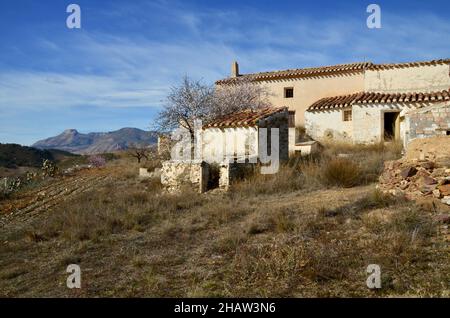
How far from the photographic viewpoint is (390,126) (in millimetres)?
18844

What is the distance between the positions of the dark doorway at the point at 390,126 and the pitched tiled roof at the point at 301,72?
309cm

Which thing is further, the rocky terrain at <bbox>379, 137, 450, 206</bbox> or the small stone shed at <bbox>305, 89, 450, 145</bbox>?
the small stone shed at <bbox>305, 89, 450, 145</bbox>

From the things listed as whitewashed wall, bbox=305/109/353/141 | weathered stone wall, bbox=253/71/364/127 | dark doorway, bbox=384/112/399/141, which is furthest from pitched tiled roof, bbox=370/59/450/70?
whitewashed wall, bbox=305/109/353/141

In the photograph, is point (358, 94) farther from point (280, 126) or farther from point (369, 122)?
point (280, 126)

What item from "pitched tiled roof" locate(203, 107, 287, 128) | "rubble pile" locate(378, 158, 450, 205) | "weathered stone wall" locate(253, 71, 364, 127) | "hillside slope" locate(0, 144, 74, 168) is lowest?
"rubble pile" locate(378, 158, 450, 205)

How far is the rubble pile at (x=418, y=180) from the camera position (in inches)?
273

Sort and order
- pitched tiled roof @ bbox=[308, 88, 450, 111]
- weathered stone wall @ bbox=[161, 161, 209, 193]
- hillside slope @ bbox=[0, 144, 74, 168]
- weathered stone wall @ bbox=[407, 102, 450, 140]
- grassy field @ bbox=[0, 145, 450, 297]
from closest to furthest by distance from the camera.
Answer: grassy field @ bbox=[0, 145, 450, 297]
weathered stone wall @ bbox=[407, 102, 450, 140]
weathered stone wall @ bbox=[161, 161, 209, 193]
pitched tiled roof @ bbox=[308, 88, 450, 111]
hillside slope @ bbox=[0, 144, 74, 168]

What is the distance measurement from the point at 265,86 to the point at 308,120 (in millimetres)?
4053

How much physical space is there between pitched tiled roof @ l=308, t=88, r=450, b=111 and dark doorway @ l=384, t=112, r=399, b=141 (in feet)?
3.43

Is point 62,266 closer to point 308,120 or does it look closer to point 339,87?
point 308,120

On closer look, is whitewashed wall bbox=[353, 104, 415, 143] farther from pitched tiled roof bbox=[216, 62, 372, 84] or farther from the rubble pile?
the rubble pile

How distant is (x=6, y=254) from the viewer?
6.28 meters

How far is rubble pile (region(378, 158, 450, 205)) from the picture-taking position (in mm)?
6938

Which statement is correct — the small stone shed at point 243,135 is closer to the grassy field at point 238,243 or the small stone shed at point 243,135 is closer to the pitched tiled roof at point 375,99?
the grassy field at point 238,243
